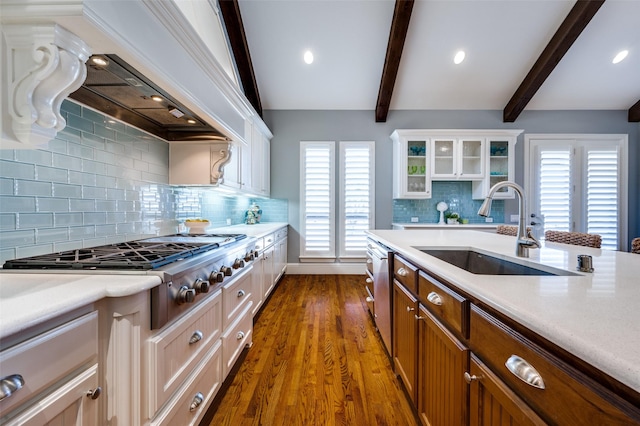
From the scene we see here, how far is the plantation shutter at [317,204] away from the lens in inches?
180

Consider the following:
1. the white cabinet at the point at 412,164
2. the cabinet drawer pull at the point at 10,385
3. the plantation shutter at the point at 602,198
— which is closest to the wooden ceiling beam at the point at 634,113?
the plantation shutter at the point at 602,198

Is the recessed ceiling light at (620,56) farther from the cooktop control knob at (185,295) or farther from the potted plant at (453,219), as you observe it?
the cooktop control knob at (185,295)

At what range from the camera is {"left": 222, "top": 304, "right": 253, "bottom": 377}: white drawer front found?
1.61m

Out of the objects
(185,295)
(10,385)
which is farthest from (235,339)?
(10,385)

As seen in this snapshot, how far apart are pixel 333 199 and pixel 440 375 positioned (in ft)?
11.8

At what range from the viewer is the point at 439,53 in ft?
12.2

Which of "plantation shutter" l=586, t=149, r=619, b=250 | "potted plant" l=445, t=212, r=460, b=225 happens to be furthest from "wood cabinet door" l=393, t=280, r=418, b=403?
"plantation shutter" l=586, t=149, r=619, b=250

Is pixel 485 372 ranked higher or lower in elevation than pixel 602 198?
lower

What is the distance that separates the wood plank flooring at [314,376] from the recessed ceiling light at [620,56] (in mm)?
4930

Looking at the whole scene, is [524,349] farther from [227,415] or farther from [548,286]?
[227,415]

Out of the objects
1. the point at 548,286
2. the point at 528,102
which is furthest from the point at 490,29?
the point at 548,286

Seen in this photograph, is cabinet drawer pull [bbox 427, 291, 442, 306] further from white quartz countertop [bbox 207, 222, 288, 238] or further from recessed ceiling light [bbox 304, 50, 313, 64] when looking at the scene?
recessed ceiling light [bbox 304, 50, 313, 64]

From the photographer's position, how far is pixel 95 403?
0.79m

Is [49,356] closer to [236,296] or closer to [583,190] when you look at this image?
[236,296]
